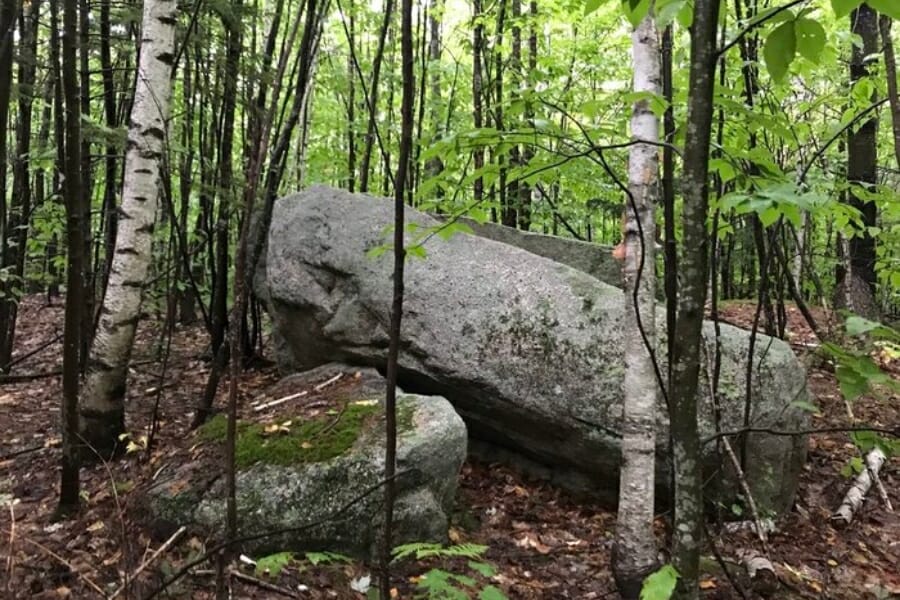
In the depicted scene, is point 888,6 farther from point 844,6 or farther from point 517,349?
point 517,349

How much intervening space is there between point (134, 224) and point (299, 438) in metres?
2.09

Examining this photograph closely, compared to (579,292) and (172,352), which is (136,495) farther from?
(172,352)

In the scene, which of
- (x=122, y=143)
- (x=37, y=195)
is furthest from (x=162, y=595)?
(x=37, y=195)

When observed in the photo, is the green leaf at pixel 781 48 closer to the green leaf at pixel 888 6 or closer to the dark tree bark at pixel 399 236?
the green leaf at pixel 888 6

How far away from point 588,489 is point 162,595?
133 inches

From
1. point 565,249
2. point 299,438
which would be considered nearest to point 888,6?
point 299,438

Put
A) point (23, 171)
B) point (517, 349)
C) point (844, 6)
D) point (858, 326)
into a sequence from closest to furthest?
point (844, 6) < point (858, 326) < point (517, 349) < point (23, 171)

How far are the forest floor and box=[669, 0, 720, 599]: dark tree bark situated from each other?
76.9 inches

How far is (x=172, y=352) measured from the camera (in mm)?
8570

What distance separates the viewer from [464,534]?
4.41m

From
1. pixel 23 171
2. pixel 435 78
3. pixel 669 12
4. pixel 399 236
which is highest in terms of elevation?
pixel 435 78

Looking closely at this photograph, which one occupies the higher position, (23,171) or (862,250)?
(23,171)

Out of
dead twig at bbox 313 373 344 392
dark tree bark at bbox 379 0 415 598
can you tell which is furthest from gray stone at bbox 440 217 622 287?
dark tree bark at bbox 379 0 415 598

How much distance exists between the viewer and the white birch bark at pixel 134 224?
4652 mm
